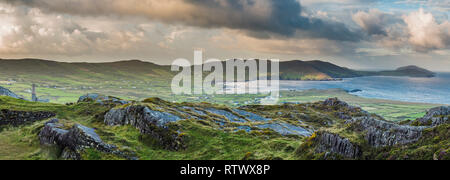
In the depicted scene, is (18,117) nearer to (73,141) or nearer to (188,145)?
(73,141)

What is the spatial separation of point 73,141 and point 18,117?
24.8 m

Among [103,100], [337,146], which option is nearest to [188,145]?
[337,146]

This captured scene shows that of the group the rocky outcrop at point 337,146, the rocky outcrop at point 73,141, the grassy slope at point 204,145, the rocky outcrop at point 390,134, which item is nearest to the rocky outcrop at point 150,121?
the grassy slope at point 204,145

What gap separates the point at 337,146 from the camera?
25.4 meters

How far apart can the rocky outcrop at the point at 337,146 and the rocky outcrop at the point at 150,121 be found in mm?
16449

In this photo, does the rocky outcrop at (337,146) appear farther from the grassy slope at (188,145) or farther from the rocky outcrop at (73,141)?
the rocky outcrop at (73,141)

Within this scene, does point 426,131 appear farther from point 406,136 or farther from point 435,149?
point 435,149

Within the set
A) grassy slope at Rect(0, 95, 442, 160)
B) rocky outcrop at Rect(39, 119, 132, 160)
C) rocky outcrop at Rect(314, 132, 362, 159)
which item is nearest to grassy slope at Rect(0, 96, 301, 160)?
grassy slope at Rect(0, 95, 442, 160)

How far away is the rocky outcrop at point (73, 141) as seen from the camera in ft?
91.5

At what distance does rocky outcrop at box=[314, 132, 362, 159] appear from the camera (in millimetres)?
24922

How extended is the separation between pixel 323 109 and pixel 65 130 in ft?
300

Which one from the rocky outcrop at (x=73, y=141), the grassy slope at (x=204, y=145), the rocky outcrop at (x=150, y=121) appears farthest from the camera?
the rocky outcrop at (x=150, y=121)

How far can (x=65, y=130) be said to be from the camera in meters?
30.2
